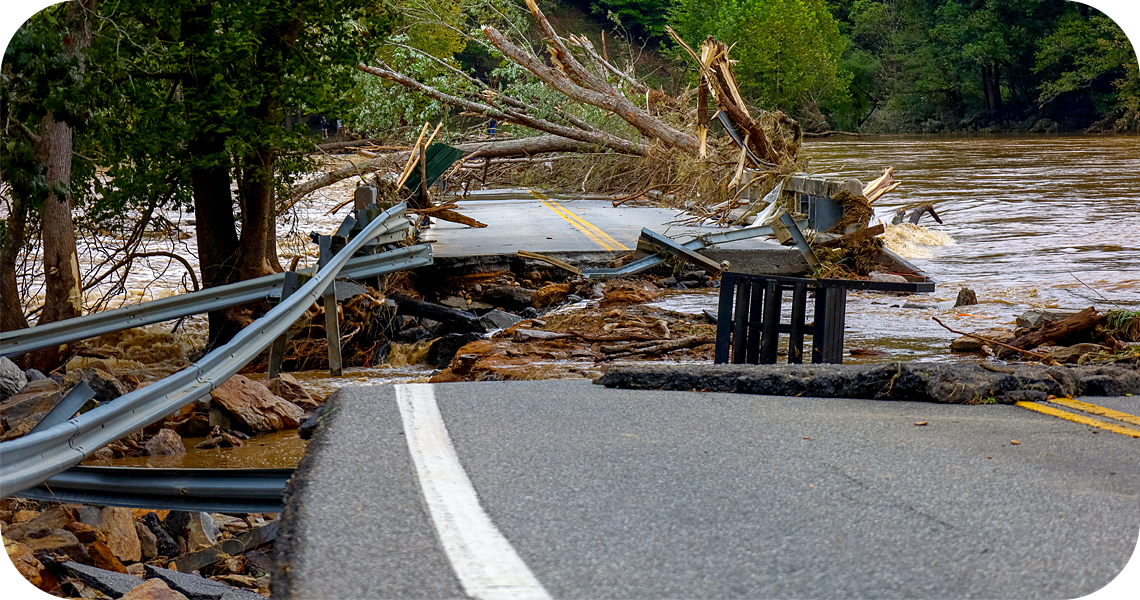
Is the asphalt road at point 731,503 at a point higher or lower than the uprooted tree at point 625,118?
lower

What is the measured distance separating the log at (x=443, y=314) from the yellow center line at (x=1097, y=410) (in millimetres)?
6498

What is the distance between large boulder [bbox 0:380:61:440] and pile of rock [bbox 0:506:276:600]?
1.38 metres

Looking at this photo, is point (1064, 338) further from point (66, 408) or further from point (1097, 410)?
point (66, 408)

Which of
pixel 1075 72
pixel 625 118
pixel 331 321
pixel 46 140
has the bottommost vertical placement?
pixel 331 321

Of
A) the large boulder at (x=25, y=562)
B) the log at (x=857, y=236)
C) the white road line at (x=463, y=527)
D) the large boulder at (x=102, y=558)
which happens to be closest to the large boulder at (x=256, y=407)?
the large boulder at (x=102, y=558)

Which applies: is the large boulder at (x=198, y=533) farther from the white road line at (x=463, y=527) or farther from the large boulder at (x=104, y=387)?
the large boulder at (x=104, y=387)

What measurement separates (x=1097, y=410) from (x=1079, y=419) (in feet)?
0.90

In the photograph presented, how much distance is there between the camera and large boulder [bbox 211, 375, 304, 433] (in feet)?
25.8

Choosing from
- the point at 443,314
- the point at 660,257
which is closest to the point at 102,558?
the point at 443,314

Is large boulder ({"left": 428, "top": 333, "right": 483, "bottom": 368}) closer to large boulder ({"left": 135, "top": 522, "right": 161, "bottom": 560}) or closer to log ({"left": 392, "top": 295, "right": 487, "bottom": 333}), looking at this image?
log ({"left": 392, "top": 295, "right": 487, "bottom": 333})

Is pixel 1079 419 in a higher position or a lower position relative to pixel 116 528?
higher

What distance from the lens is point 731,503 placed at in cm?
377

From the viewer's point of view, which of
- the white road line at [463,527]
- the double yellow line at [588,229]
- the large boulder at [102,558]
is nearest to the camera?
the white road line at [463,527]

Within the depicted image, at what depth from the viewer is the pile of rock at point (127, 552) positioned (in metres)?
4.38
